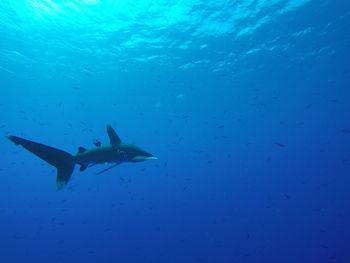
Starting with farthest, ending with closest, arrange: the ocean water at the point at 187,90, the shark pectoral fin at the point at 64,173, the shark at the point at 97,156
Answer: the ocean water at the point at 187,90 < the shark pectoral fin at the point at 64,173 < the shark at the point at 97,156

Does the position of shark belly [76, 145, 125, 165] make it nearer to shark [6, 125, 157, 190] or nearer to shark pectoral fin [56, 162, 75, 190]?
shark [6, 125, 157, 190]

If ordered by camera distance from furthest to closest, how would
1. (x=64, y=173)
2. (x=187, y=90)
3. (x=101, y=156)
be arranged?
(x=187, y=90) → (x=64, y=173) → (x=101, y=156)

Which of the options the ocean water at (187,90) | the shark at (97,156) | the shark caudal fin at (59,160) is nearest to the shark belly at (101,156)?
the shark at (97,156)

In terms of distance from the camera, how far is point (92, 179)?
2953 inches

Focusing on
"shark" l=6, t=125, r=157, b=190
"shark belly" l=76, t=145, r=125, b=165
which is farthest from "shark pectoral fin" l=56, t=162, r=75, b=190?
"shark belly" l=76, t=145, r=125, b=165

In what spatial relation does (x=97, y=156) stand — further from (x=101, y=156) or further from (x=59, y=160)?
(x=59, y=160)

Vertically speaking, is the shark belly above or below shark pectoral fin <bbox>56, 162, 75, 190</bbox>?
→ above

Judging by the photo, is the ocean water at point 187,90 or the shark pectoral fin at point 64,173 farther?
the ocean water at point 187,90

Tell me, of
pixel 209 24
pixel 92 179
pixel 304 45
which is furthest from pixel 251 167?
pixel 209 24

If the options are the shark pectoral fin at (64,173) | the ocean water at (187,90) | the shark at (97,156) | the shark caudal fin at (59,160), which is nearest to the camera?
the shark caudal fin at (59,160)

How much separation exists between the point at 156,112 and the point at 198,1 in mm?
25854

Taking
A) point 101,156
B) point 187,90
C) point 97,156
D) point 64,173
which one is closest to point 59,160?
point 64,173

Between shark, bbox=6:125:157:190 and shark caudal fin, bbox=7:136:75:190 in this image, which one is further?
shark, bbox=6:125:157:190

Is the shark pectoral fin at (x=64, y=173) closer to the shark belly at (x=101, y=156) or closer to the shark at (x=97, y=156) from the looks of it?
the shark at (x=97, y=156)
